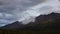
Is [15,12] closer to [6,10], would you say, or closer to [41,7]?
[6,10]

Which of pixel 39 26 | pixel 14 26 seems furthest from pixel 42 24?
pixel 14 26

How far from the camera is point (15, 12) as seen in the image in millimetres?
879

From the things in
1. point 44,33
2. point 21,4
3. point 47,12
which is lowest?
point 44,33

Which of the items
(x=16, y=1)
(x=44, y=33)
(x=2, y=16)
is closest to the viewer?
(x=44, y=33)

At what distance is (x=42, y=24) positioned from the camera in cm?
75

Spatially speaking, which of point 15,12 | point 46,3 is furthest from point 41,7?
point 15,12

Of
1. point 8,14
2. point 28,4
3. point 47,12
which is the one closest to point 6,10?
point 8,14

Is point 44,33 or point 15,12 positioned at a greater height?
point 15,12

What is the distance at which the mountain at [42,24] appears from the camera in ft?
2.39

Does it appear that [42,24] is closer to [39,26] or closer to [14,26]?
[39,26]

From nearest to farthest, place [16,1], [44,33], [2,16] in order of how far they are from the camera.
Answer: [44,33] < [2,16] < [16,1]

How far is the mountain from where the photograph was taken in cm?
73

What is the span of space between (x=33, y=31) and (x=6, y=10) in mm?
312

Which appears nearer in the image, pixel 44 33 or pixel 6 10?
pixel 44 33
